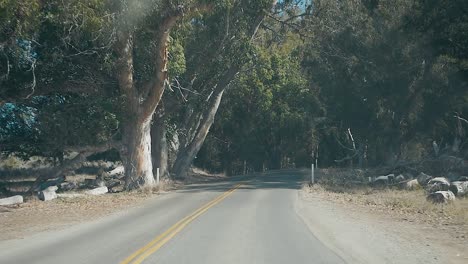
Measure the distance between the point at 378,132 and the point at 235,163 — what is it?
25509 millimetres

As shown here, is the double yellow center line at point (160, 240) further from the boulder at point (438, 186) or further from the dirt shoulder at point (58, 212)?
the boulder at point (438, 186)

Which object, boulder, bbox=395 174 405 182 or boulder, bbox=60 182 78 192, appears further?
boulder, bbox=395 174 405 182

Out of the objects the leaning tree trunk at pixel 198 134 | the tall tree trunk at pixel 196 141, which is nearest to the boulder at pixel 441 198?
the leaning tree trunk at pixel 198 134

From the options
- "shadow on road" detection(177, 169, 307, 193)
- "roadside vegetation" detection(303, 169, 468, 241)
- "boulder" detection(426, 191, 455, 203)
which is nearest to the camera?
"roadside vegetation" detection(303, 169, 468, 241)

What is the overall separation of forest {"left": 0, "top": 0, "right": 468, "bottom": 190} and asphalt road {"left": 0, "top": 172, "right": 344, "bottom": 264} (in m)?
7.62

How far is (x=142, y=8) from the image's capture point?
22.9m

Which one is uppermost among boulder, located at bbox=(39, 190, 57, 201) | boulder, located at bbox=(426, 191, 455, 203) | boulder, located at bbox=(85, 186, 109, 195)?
boulder, located at bbox=(426, 191, 455, 203)

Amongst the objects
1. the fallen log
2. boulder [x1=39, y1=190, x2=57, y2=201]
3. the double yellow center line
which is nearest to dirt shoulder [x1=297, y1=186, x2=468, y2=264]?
the fallen log

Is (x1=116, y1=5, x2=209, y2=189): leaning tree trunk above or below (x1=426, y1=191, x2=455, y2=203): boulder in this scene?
above

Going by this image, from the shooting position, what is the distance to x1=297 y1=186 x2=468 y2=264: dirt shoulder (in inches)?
451

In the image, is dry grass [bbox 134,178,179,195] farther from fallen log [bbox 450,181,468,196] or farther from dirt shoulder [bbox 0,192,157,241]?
fallen log [bbox 450,181,468,196]

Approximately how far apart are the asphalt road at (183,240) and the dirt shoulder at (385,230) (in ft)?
1.89

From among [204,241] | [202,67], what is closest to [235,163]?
[202,67]

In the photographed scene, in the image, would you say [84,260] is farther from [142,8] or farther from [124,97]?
[124,97]
